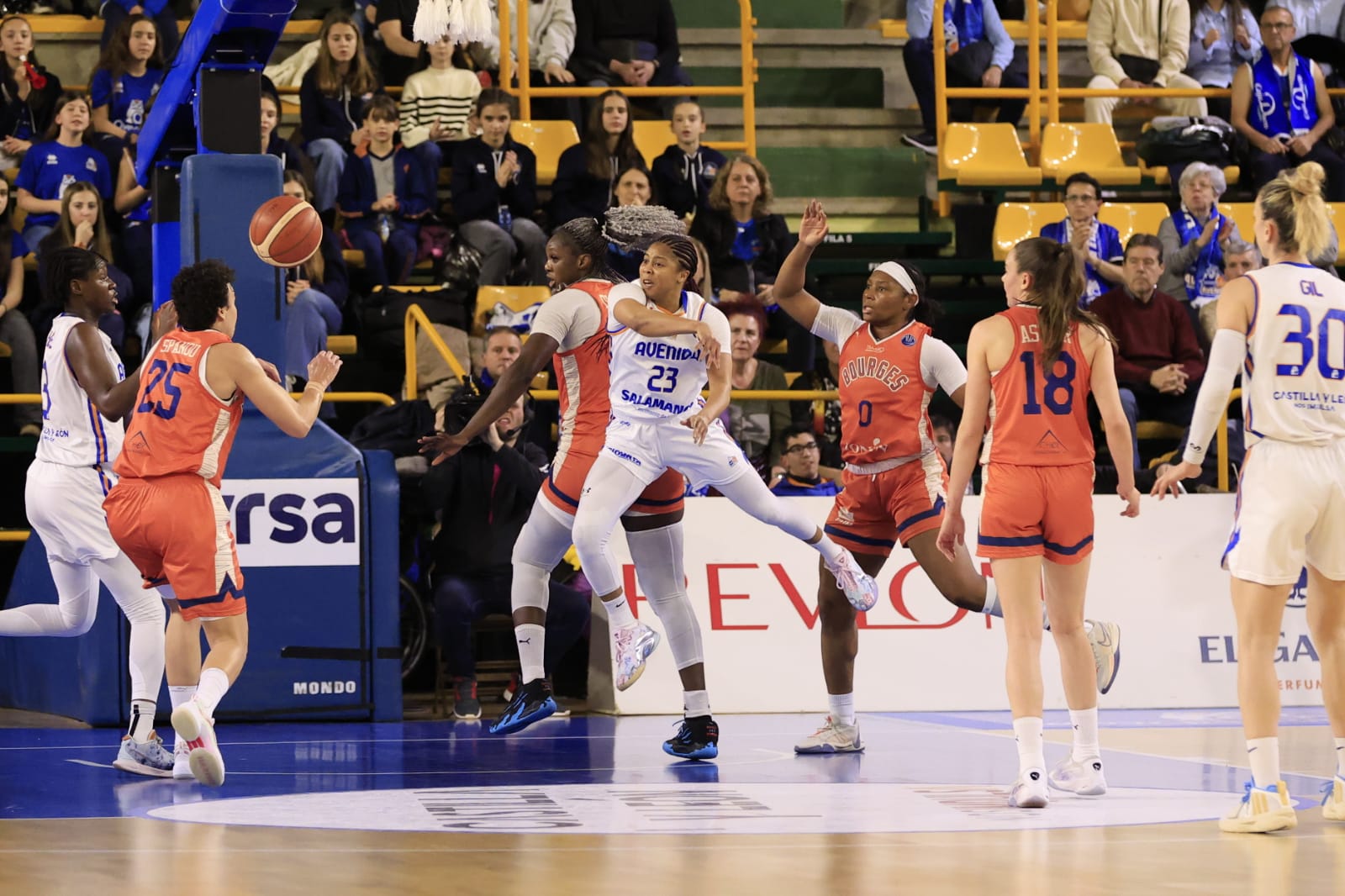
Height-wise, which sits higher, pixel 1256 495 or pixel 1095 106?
pixel 1095 106

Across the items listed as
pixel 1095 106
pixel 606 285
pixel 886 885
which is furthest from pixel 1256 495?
pixel 1095 106

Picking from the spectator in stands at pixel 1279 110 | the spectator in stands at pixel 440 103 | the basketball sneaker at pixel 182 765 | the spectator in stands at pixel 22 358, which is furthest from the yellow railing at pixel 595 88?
the basketball sneaker at pixel 182 765

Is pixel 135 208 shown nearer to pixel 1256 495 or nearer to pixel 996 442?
pixel 996 442

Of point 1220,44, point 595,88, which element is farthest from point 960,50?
point 595,88

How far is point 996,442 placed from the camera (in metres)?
6.94

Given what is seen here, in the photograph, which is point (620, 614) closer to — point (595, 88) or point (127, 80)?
point (127, 80)

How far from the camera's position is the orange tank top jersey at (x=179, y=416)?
7348mm

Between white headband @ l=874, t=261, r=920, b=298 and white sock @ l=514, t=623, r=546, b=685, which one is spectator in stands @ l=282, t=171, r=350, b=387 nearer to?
white sock @ l=514, t=623, r=546, b=685

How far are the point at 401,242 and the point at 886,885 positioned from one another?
8.95 meters

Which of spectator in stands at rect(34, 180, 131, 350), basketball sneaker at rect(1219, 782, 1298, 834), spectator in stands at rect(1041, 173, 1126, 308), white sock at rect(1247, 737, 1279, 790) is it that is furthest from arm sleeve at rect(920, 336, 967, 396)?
spectator in stands at rect(34, 180, 131, 350)

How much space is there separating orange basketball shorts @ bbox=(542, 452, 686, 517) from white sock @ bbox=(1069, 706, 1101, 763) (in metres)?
2.21

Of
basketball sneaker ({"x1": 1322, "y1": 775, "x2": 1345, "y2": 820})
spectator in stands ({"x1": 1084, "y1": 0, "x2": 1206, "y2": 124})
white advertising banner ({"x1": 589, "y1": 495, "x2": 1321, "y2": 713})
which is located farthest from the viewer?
spectator in stands ({"x1": 1084, "y1": 0, "x2": 1206, "y2": 124})

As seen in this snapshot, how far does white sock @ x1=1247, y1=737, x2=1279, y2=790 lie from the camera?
6133 mm

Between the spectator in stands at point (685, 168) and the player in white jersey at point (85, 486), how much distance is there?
5894mm
